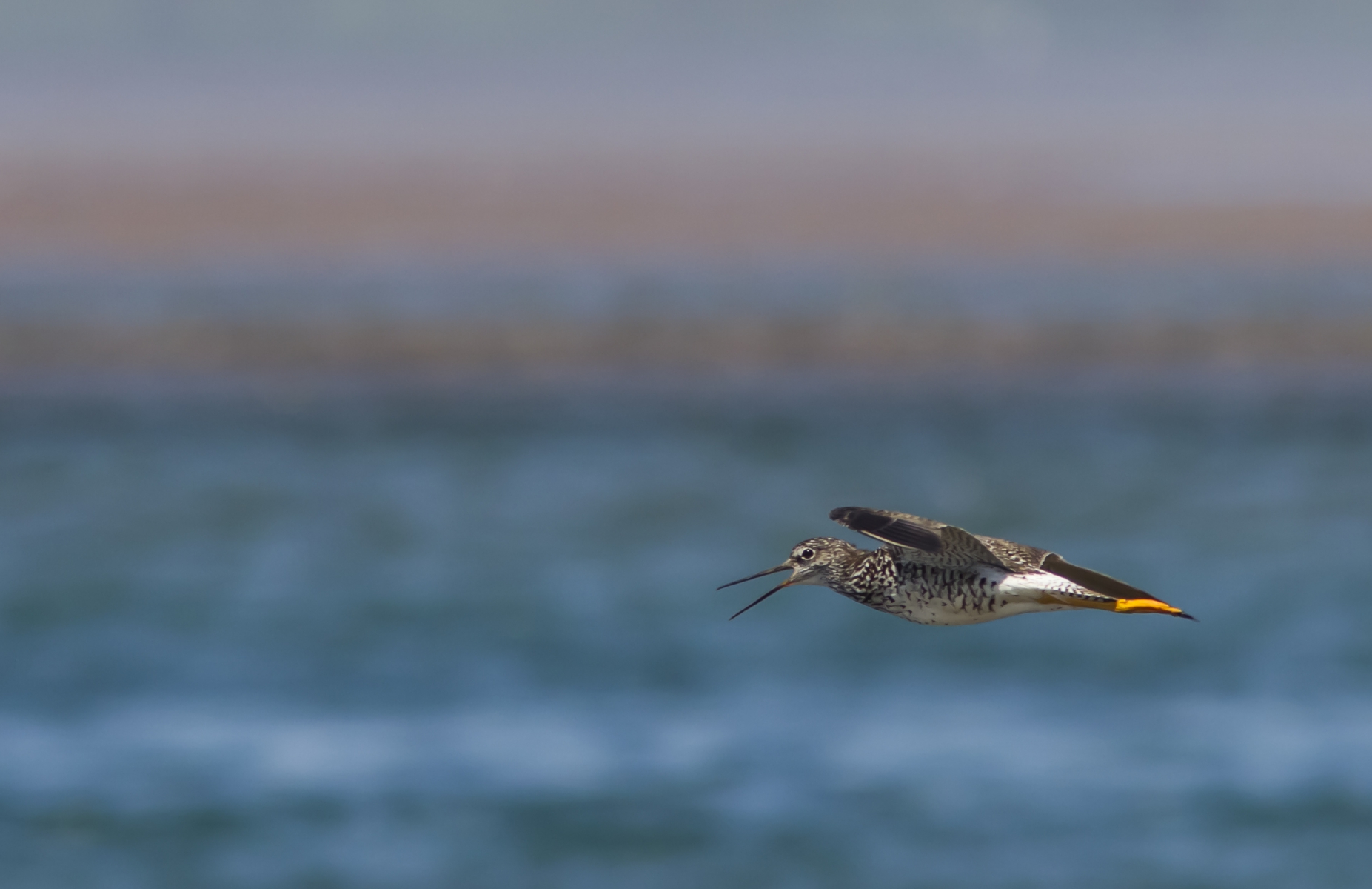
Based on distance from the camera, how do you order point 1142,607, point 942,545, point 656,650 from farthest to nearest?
point 656,650 → point 942,545 → point 1142,607

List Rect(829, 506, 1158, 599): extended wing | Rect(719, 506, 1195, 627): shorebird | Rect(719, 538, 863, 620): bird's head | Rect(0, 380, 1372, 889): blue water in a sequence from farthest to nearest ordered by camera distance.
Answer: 1. Rect(0, 380, 1372, 889): blue water
2. Rect(719, 538, 863, 620): bird's head
3. Rect(829, 506, 1158, 599): extended wing
4. Rect(719, 506, 1195, 627): shorebird

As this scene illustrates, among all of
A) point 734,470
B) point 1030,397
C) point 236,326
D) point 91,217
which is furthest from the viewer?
point 91,217

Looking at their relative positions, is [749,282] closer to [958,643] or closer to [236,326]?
[236,326]

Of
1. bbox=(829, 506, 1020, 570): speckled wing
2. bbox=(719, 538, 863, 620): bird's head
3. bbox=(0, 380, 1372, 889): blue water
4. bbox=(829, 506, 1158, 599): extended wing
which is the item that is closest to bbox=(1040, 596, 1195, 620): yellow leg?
bbox=(829, 506, 1158, 599): extended wing

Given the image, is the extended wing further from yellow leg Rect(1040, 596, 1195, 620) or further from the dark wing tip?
yellow leg Rect(1040, 596, 1195, 620)

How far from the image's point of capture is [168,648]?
40.2m

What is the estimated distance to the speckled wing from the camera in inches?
224

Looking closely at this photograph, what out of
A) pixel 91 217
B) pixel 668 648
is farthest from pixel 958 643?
pixel 91 217

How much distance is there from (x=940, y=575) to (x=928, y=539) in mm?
238

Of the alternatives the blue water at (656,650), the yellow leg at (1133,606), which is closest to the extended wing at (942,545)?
the yellow leg at (1133,606)

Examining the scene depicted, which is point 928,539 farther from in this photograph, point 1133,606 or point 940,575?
point 1133,606

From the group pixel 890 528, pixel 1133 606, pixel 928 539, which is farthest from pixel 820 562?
pixel 1133 606

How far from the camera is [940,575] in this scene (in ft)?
19.5

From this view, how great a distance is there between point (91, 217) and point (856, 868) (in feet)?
201
